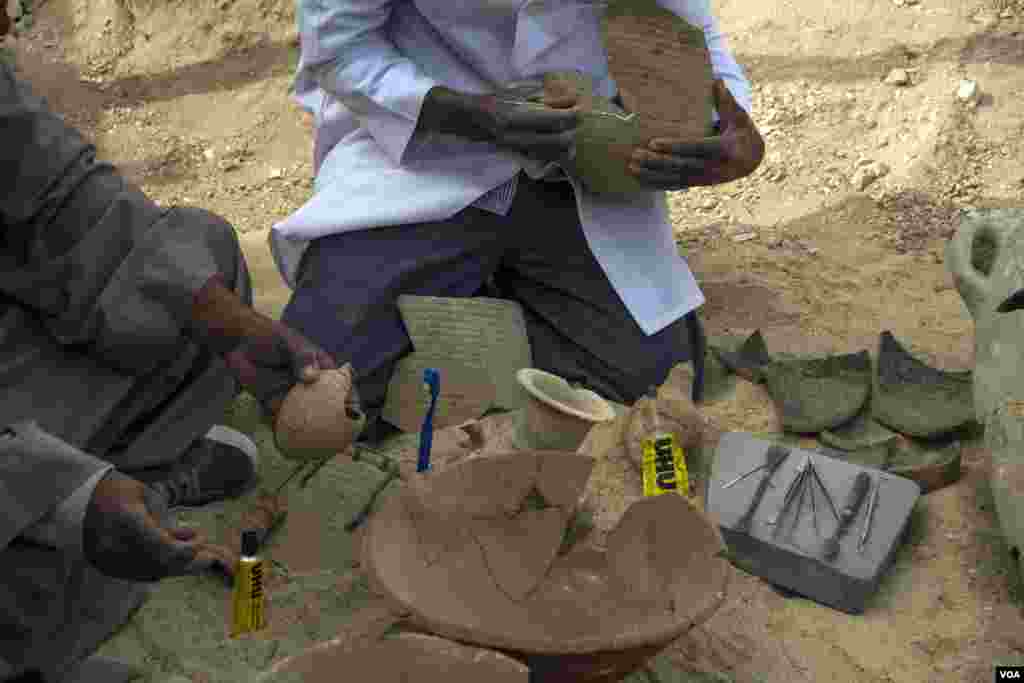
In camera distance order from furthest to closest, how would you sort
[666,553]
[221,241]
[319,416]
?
[221,241] < [319,416] < [666,553]

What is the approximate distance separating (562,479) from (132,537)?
3.01 feet

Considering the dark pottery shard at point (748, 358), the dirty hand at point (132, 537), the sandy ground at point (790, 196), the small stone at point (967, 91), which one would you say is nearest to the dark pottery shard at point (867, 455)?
the sandy ground at point (790, 196)

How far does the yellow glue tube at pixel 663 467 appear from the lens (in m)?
3.26

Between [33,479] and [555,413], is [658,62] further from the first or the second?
[33,479]

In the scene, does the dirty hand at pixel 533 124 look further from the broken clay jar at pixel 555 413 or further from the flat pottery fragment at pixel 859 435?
the flat pottery fragment at pixel 859 435

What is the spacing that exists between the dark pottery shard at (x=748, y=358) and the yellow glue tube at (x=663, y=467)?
78 centimetres

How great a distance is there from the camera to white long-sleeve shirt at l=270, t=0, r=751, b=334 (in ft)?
12.1

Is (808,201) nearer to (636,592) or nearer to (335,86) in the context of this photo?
(335,86)

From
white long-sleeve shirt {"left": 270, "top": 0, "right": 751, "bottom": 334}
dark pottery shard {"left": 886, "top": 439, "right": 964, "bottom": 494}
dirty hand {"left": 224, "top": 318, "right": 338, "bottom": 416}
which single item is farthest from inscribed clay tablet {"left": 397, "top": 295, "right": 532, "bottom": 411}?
dark pottery shard {"left": 886, "top": 439, "right": 964, "bottom": 494}

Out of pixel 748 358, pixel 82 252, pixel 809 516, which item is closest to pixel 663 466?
pixel 809 516

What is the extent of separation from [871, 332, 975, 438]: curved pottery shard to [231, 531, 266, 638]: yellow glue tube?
2035mm

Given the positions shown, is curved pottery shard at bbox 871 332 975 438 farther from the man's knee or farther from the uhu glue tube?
the man's knee

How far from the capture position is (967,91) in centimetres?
567

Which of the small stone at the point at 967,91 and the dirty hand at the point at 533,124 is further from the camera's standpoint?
the small stone at the point at 967,91
